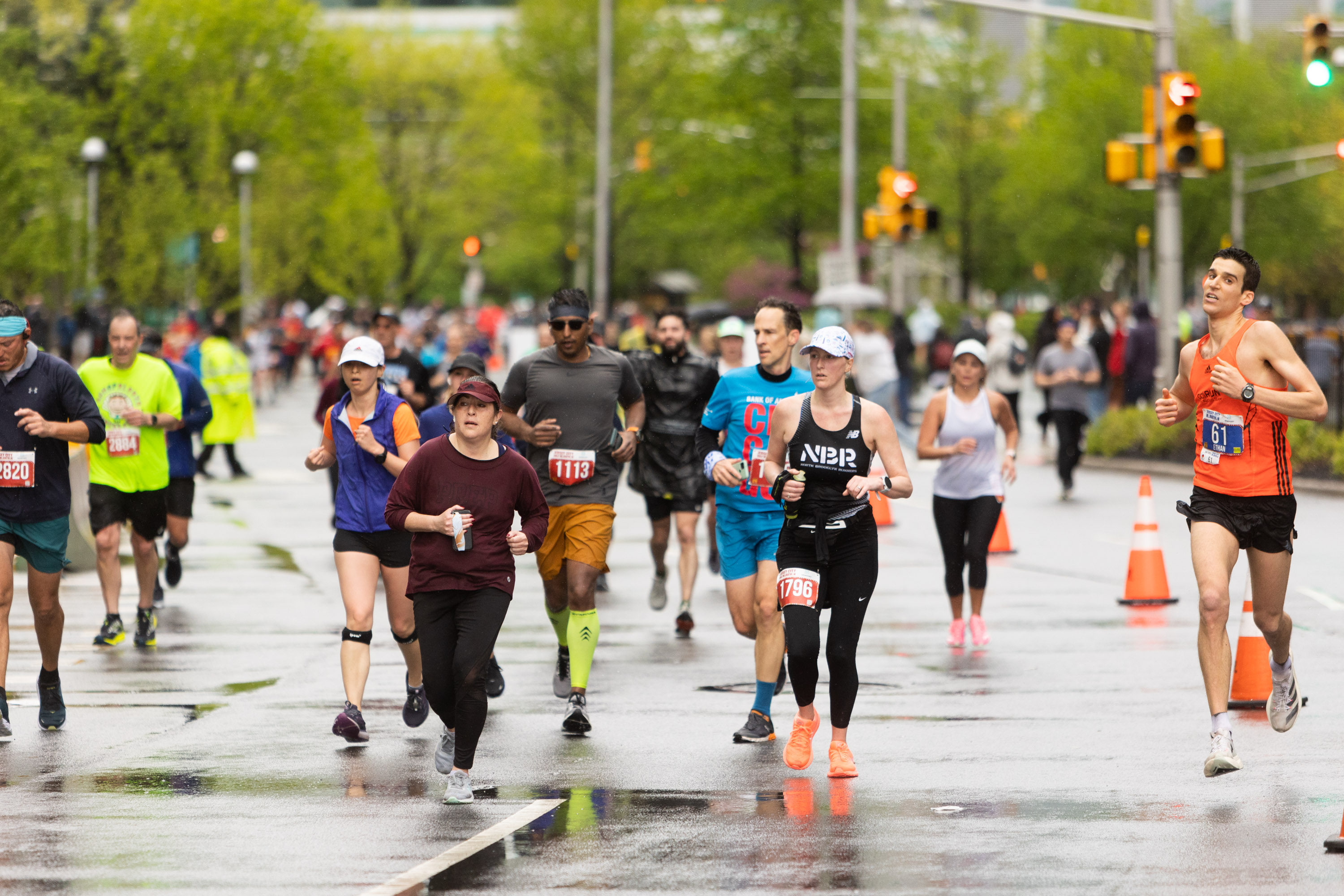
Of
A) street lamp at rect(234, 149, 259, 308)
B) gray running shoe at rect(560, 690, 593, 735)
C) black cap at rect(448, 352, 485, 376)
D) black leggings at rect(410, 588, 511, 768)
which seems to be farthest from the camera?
street lamp at rect(234, 149, 259, 308)

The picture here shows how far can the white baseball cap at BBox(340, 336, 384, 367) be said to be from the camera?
9.05m

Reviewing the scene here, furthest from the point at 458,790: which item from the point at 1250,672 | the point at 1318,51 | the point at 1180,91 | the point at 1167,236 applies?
the point at 1167,236

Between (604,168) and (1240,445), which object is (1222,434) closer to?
(1240,445)

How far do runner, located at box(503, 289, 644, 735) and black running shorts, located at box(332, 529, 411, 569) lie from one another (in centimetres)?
65

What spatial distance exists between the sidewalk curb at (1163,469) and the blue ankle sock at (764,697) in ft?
44.1

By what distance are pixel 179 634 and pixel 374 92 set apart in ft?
198

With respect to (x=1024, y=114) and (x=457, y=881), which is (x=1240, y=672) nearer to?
(x=457, y=881)

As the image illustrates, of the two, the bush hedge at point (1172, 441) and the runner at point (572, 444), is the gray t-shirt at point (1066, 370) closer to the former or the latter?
the bush hedge at point (1172, 441)

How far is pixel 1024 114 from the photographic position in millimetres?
75125

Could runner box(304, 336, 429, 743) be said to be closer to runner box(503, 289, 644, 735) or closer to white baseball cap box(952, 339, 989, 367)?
runner box(503, 289, 644, 735)

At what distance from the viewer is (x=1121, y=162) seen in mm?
22969

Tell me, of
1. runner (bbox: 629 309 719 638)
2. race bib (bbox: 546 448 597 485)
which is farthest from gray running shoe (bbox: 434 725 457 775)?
runner (bbox: 629 309 719 638)

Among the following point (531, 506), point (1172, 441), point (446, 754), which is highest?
point (531, 506)

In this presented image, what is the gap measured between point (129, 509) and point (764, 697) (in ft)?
16.4
